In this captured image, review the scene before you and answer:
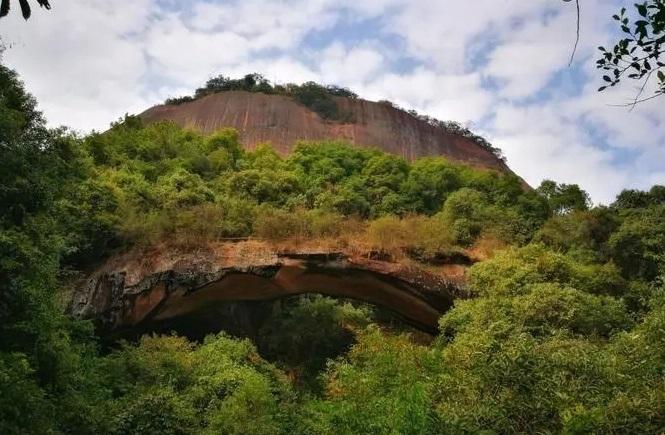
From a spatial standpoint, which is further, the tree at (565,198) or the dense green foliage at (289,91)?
the dense green foliage at (289,91)

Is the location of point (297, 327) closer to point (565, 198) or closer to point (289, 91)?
point (565, 198)

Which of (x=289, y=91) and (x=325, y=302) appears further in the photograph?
(x=289, y=91)

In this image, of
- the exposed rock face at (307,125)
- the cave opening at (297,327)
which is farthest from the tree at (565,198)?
the exposed rock face at (307,125)

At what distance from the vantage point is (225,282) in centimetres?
1709

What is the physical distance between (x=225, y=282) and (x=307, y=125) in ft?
51.2

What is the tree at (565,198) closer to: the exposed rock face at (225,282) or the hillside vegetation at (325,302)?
the hillside vegetation at (325,302)

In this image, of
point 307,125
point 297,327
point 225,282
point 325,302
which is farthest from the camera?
point 307,125

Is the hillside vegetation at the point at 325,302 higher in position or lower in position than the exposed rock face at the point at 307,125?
lower

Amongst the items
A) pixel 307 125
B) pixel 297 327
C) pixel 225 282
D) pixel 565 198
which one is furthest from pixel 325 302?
pixel 307 125

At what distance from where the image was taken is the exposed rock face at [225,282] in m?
16.6

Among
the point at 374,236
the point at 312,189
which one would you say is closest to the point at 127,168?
the point at 312,189

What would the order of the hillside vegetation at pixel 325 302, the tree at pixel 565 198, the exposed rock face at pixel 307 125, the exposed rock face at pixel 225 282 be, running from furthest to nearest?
the exposed rock face at pixel 307 125 → the tree at pixel 565 198 → the exposed rock face at pixel 225 282 → the hillside vegetation at pixel 325 302

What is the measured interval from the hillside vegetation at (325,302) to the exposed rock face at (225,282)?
0.60 meters

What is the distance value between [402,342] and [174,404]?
197 inches
